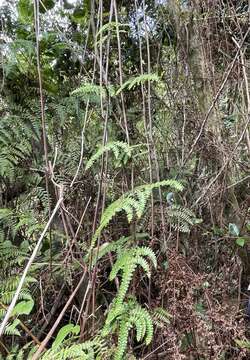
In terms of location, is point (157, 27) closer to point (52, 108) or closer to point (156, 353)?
point (52, 108)

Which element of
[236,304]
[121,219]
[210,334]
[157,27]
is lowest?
[236,304]

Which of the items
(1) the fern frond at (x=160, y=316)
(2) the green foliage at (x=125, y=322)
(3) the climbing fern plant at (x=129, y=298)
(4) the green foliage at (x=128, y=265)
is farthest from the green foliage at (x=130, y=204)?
(1) the fern frond at (x=160, y=316)

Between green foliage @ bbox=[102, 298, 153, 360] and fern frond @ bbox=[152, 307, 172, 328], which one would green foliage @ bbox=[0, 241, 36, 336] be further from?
fern frond @ bbox=[152, 307, 172, 328]

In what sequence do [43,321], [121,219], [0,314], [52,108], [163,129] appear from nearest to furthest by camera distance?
[0,314]
[43,321]
[121,219]
[52,108]
[163,129]

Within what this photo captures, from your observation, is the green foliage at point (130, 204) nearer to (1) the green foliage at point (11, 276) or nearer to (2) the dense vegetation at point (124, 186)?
(2) the dense vegetation at point (124, 186)

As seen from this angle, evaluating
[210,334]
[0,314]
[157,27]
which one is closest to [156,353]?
[210,334]

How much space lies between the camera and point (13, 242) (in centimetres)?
189

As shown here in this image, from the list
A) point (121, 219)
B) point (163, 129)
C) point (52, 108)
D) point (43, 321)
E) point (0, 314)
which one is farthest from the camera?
point (163, 129)

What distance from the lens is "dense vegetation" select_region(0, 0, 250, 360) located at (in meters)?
1.41

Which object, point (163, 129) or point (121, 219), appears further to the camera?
point (163, 129)

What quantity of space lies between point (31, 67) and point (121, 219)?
1.04 meters

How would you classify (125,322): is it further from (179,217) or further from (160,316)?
(179,217)

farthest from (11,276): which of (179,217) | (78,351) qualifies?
(179,217)

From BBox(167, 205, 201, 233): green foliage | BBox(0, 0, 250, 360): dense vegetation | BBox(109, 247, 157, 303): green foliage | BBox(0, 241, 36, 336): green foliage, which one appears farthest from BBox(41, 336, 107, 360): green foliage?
BBox(167, 205, 201, 233): green foliage
